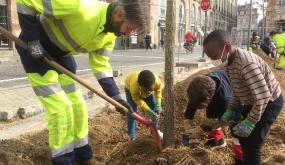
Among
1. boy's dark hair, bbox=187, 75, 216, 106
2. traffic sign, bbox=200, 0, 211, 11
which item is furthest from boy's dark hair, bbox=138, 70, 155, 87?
traffic sign, bbox=200, 0, 211, 11

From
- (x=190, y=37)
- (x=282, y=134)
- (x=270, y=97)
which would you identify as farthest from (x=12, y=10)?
(x=270, y=97)

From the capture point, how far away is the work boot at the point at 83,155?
3727mm

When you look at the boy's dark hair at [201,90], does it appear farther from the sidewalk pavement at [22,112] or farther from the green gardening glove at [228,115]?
the sidewalk pavement at [22,112]

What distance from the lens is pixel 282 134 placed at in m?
5.15

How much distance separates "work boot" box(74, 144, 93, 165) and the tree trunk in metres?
0.82

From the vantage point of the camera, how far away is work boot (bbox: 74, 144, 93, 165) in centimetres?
373

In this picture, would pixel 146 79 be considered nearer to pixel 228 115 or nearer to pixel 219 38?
pixel 228 115

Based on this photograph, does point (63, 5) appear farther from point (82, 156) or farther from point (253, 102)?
point (253, 102)

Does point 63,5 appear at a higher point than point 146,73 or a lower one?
higher

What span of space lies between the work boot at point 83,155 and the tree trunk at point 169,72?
819mm

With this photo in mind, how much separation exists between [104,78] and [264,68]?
1.45m

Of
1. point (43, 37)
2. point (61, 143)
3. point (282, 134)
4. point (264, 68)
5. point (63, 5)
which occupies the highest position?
point (63, 5)

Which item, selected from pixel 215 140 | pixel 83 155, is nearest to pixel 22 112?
pixel 83 155

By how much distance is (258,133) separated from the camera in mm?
3504
